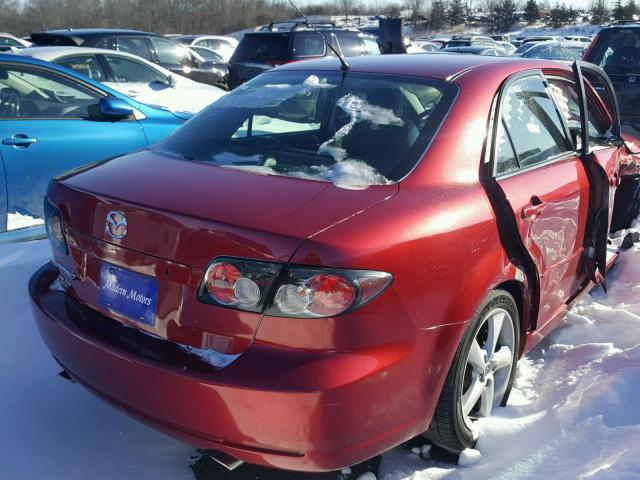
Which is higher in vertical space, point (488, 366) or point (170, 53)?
point (170, 53)

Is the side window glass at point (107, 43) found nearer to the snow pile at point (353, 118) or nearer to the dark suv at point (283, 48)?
the dark suv at point (283, 48)

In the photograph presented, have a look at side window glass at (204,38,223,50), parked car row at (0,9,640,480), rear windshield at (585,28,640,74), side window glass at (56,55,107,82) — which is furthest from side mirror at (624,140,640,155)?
→ side window glass at (204,38,223,50)

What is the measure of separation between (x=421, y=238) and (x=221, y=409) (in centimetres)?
85

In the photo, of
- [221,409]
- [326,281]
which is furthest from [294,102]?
[221,409]

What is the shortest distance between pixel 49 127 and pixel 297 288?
11.9 feet

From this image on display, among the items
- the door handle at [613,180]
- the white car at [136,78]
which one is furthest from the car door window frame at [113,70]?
the door handle at [613,180]

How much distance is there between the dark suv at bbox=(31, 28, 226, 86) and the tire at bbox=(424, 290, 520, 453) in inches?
357

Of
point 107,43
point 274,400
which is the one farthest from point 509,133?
point 107,43

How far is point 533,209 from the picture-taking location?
2803 millimetres

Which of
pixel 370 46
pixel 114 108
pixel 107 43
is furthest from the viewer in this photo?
pixel 370 46

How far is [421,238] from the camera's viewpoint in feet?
7.15

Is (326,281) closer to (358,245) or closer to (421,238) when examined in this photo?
(358,245)

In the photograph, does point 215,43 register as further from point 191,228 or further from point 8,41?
point 191,228

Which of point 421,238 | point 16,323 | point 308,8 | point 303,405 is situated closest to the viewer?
point 303,405
